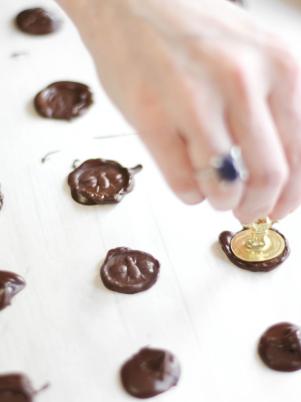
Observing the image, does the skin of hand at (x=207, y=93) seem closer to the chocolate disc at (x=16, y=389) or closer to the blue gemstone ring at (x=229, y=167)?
the blue gemstone ring at (x=229, y=167)

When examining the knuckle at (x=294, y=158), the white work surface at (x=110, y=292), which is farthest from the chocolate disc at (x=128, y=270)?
the knuckle at (x=294, y=158)

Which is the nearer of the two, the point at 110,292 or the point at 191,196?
the point at 191,196

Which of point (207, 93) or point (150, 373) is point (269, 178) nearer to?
point (207, 93)

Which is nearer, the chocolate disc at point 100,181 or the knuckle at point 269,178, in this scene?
the knuckle at point 269,178

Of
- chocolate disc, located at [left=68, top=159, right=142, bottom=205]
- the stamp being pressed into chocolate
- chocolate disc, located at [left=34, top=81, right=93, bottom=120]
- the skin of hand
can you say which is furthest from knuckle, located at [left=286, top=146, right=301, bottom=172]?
chocolate disc, located at [left=34, top=81, right=93, bottom=120]

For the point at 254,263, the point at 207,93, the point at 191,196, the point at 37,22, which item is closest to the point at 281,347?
the point at 254,263

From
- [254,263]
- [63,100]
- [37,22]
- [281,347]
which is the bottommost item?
[281,347]
